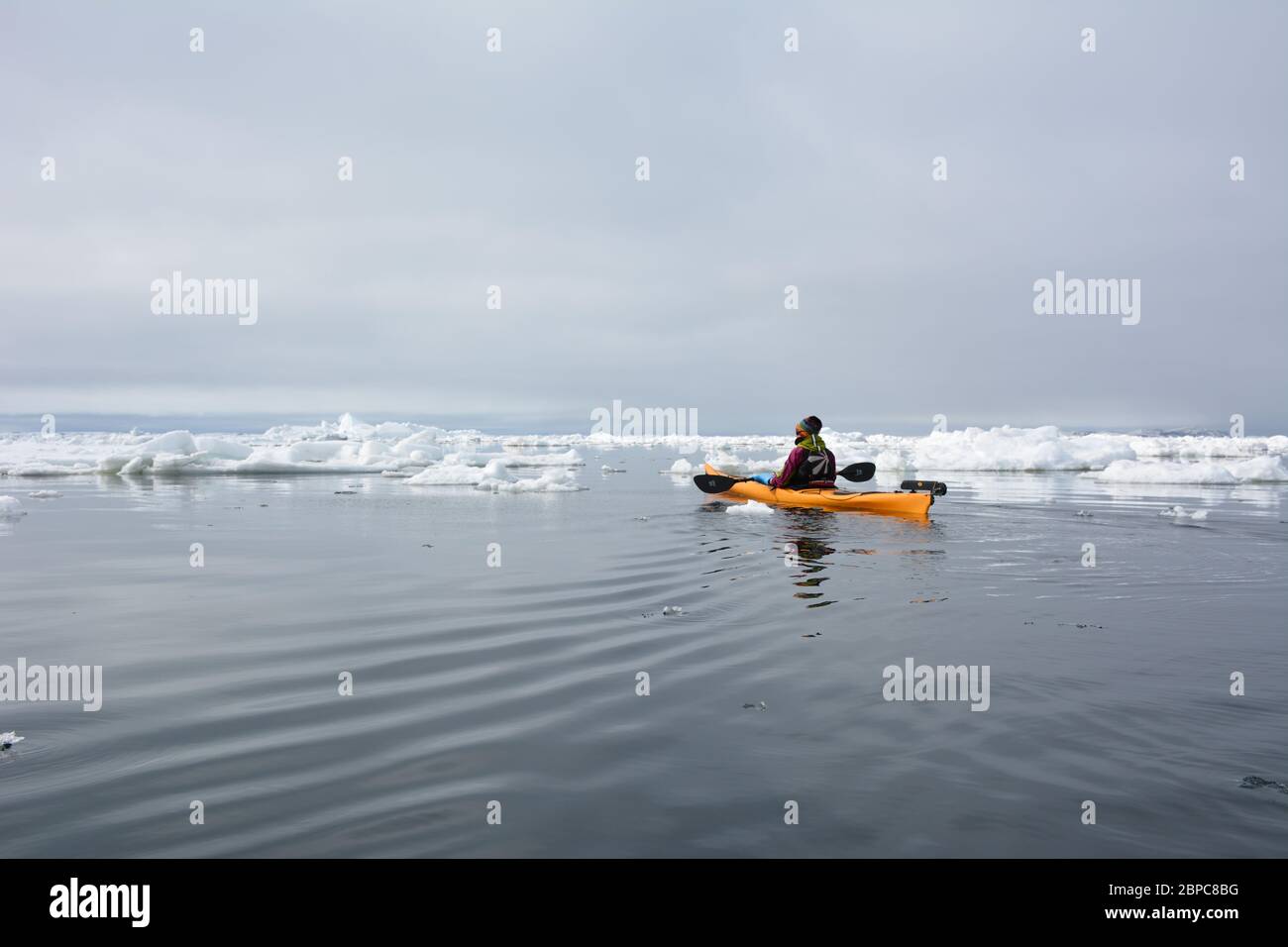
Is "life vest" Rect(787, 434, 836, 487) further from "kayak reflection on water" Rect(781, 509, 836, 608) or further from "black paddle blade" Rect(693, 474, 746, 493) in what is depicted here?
"black paddle blade" Rect(693, 474, 746, 493)

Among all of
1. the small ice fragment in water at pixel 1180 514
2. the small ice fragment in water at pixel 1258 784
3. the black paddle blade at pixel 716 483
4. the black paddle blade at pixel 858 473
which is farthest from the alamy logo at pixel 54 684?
the small ice fragment in water at pixel 1180 514

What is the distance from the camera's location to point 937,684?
511 centimetres

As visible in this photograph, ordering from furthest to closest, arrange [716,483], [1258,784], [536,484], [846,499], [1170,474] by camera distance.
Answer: [1170,474], [536,484], [716,483], [846,499], [1258,784]

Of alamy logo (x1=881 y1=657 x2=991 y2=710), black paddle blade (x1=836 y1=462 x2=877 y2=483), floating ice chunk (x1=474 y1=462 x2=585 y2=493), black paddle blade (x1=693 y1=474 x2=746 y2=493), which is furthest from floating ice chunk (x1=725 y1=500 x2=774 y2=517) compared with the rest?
alamy logo (x1=881 y1=657 x2=991 y2=710)

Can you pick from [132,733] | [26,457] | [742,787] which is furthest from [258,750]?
[26,457]

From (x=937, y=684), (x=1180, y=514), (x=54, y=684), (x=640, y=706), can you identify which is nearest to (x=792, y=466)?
(x=1180, y=514)

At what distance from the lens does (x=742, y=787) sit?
3.53m

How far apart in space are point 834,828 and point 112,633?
19.1ft

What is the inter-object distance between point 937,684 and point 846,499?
1164cm

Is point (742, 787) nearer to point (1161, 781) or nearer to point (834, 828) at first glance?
point (834, 828)

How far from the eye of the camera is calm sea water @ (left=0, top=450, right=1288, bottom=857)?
316 cm
